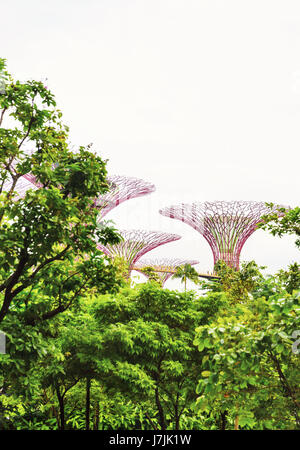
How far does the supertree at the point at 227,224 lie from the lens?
33.2 metres

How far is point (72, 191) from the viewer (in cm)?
555

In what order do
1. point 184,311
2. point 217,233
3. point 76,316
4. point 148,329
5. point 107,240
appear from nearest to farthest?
point 107,240
point 148,329
point 76,316
point 184,311
point 217,233

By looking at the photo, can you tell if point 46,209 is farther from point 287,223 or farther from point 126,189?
point 126,189

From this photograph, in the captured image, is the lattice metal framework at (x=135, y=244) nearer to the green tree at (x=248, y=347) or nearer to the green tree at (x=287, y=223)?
the green tree at (x=287, y=223)

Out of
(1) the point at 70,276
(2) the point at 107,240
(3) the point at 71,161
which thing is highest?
(3) the point at 71,161

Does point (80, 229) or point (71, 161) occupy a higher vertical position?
point (71, 161)

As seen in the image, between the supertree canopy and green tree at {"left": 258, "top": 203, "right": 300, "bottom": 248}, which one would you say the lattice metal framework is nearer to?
the supertree canopy

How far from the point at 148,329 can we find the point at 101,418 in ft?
16.6

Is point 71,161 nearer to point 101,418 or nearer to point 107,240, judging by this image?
point 107,240

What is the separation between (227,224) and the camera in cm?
3356

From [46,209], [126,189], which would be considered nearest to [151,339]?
[46,209]

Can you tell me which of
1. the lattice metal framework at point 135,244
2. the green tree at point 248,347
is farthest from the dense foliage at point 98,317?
the lattice metal framework at point 135,244

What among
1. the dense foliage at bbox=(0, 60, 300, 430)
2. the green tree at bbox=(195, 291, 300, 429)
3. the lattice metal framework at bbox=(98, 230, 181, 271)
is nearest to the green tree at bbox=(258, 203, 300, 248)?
the dense foliage at bbox=(0, 60, 300, 430)
